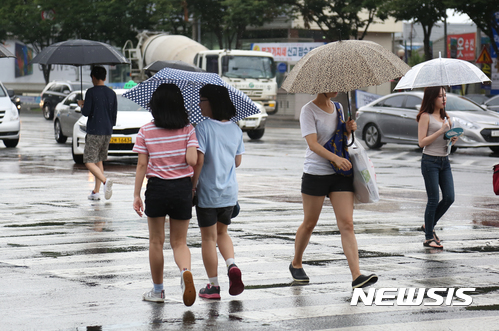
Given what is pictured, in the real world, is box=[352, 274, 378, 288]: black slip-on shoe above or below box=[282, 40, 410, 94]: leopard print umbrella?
below

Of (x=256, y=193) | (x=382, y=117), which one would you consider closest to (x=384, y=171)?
(x=256, y=193)

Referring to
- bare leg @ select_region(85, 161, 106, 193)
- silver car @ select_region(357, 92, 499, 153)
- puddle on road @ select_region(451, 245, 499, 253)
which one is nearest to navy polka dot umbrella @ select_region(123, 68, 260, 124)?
puddle on road @ select_region(451, 245, 499, 253)

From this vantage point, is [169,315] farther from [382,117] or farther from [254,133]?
[254,133]

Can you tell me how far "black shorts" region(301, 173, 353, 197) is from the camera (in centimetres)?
655

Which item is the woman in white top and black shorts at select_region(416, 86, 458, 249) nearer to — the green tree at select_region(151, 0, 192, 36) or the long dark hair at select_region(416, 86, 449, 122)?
the long dark hair at select_region(416, 86, 449, 122)

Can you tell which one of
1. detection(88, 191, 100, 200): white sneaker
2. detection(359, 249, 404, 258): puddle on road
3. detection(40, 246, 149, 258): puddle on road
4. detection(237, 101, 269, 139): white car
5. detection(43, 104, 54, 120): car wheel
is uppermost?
detection(359, 249, 404, 258): puddle on road

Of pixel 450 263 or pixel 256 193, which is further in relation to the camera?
pixel 256 193

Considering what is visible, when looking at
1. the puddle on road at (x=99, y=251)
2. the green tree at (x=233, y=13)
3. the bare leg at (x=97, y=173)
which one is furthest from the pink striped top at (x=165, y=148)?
the green tree at (x=233, y=13)

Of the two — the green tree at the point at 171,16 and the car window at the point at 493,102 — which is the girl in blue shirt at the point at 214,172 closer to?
the car window at the point at 493,102

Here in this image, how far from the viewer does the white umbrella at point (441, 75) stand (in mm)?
8391

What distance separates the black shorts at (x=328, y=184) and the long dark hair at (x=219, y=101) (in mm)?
944

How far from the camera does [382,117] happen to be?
2311 cm

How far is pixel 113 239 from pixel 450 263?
11.4ft

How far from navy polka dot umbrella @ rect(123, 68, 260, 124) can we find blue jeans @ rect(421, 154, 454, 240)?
2.71 m
